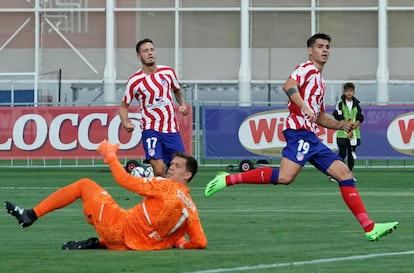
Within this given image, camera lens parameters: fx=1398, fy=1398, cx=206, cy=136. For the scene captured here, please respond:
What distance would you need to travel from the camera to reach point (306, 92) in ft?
46.2

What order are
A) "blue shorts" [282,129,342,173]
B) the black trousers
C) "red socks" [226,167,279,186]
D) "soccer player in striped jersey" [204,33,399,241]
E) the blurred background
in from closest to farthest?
1. "soccer player in striped jersey" [204,33,399,241]
2. "blue shorts" [282,129,342,173]
3. "red socks" [226,167,279,186]
4. the black trousers
5. the blurred background

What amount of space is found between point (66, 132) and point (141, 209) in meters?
17.6

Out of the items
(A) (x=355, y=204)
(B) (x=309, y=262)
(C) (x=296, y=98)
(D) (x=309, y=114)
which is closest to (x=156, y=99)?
(C) (x=296, y=98)

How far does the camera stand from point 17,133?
96.2 feet

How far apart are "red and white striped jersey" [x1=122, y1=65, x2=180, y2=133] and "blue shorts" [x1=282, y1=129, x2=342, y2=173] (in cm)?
307

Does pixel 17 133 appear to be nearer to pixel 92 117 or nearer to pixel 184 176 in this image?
pixel 92 117

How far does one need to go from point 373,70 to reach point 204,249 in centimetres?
3158

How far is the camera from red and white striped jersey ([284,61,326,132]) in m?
14.0

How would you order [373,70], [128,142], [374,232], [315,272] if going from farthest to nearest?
[373,70]
[128,142]
[374,232]
[315,272]

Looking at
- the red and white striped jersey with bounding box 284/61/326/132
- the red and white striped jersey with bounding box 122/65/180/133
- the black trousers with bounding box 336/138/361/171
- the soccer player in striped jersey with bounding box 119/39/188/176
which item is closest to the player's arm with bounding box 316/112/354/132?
the red and white striped jersey with bounding box 284/61/326/132

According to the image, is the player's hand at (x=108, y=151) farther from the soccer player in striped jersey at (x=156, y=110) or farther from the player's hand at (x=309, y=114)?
the soccer player in striped jersey at (x=156, y=110)

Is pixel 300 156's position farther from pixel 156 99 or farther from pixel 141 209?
pixel 156 99

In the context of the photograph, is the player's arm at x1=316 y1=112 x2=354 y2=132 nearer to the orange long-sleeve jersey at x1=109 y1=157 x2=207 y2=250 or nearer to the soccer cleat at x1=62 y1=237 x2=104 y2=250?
the orange long-sleeve jersey at x1=109 y1=157 x2=207 y2=250

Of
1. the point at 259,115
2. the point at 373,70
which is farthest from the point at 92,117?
the point at 373,70
